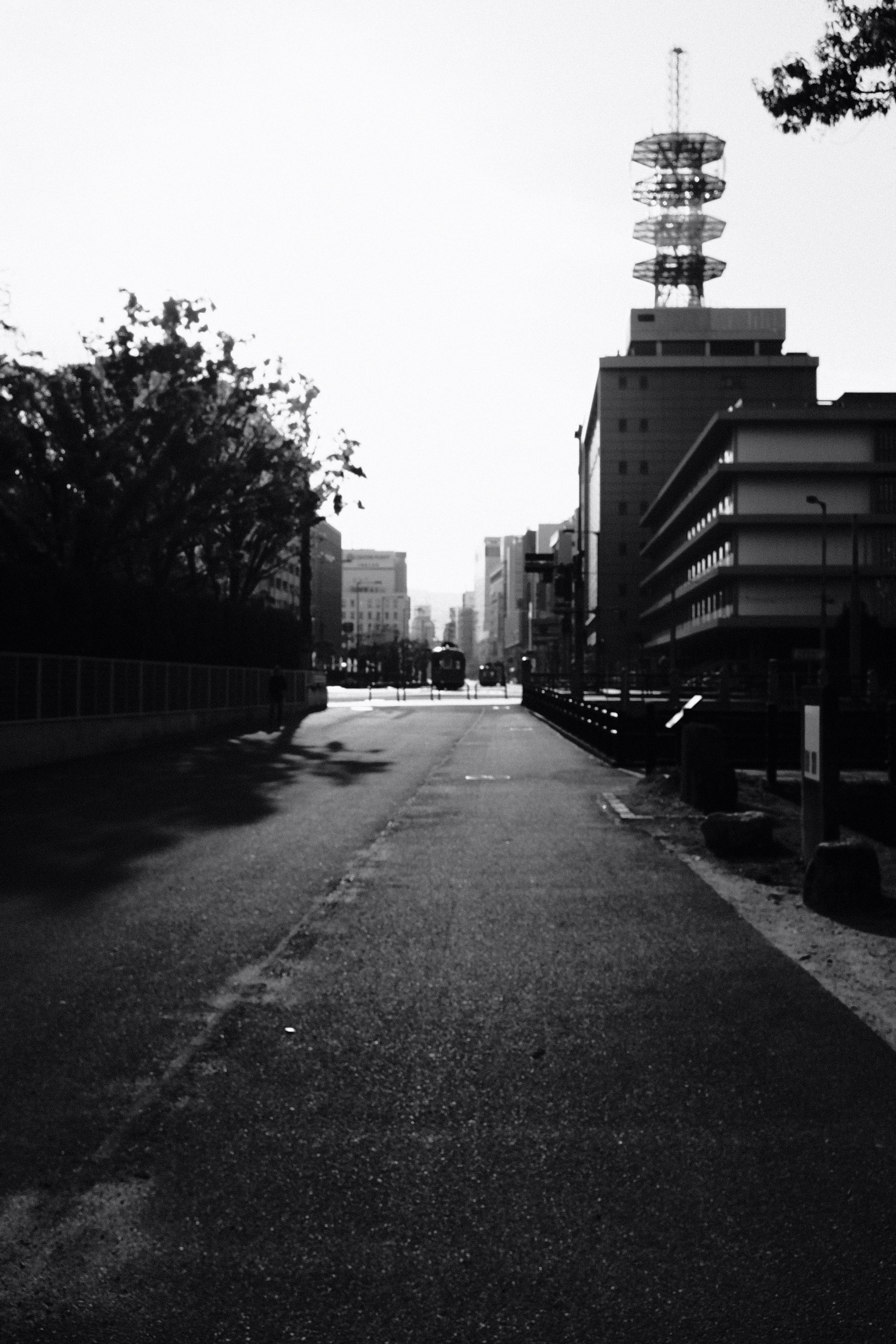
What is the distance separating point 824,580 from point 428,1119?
2630 inches

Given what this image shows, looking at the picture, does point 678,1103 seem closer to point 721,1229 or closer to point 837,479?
point 721,1229

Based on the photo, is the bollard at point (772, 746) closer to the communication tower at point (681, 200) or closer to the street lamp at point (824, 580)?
the street lamp at point (824, 580)

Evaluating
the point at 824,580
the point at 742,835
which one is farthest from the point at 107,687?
the point at 824,580

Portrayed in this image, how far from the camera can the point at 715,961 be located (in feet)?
26.5

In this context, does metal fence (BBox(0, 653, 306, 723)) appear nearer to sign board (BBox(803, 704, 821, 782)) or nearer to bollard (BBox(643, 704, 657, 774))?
bollard (BBox(643, 704, 657, 774))

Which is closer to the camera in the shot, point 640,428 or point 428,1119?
point 428,1119

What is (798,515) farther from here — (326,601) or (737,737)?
(326,601)

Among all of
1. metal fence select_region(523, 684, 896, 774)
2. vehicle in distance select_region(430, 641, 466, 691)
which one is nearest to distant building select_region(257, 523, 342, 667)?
vehicle in distance select_region(430, 641, 466, 691)

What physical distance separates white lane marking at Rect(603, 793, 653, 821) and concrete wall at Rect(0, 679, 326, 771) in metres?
11.6

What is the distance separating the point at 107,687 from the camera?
32.0 metres

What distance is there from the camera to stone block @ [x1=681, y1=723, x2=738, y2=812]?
16.9m

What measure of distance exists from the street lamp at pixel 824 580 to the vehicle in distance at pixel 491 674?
225 feet

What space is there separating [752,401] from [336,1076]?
92.9 meters

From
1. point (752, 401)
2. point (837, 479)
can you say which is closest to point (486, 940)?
point (837, 479)
